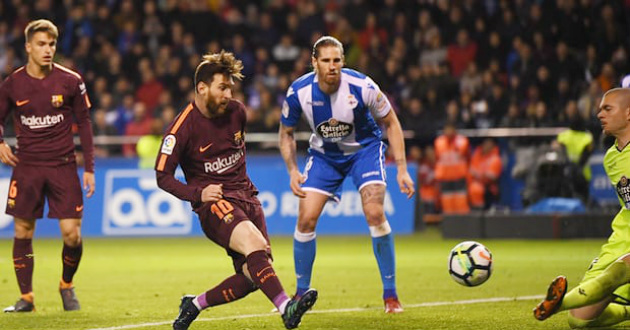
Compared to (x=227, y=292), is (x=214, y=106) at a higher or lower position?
higher

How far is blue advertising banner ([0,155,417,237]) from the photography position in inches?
687

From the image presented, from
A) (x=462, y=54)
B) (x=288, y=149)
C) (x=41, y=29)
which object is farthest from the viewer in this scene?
(x=462, y=54)

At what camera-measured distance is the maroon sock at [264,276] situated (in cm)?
702

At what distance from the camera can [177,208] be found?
17562mm

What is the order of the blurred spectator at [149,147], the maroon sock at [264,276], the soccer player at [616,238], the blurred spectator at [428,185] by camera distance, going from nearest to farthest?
the maroon sock at [264,276] → the soccer player at [616,238] → the blurred spectator at [149,147] → the blurred spectator at [428,185]

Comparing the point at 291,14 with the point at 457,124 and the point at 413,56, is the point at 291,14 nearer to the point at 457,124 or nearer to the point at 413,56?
the point at 413,56

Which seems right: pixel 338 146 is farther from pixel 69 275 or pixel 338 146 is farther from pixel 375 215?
pixel 69 275

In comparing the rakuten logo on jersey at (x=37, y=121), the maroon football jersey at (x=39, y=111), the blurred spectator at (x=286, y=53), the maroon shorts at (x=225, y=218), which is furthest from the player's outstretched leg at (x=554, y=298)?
the blurred spectator at (x=286, y=53)

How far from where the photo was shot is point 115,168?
18031mm

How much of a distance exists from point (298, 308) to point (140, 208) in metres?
11.3

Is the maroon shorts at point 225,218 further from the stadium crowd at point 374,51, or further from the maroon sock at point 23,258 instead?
the stadium crowd at point 374,51

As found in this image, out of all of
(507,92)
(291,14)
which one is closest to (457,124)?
(507,92)

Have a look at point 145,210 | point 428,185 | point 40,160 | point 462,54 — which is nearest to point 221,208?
point 40,160

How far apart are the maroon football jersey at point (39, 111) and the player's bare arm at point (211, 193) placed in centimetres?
240
